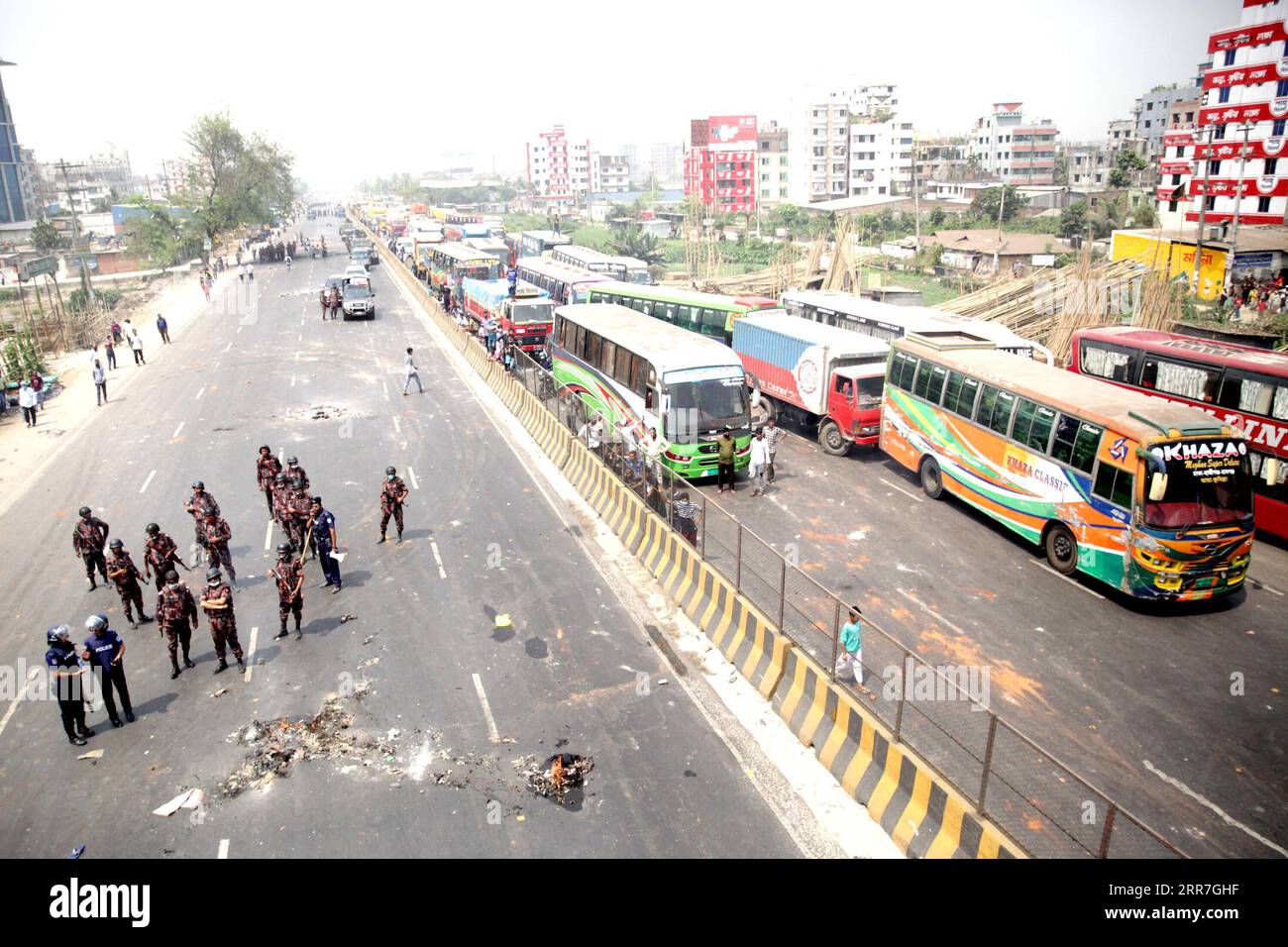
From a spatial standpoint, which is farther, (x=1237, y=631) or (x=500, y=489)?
(x=500, y=489)

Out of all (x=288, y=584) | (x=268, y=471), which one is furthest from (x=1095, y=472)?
(x=268, y=471)

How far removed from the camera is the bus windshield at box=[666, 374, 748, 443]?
19109mm

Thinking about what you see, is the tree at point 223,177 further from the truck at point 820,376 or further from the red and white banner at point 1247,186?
the red and white banner at point 1247,186

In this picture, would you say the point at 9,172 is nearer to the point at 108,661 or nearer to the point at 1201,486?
the point at 108,661

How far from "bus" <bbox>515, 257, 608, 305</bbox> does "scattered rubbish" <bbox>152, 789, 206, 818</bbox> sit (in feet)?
94.0

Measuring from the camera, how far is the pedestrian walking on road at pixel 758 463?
63.6ft

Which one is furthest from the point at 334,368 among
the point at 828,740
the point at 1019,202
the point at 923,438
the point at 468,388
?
the point at 1019,202

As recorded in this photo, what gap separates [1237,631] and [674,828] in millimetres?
10345

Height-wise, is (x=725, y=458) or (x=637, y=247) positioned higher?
(x=637, y=247)

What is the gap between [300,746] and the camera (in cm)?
1061

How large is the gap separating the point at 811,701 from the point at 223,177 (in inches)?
3667

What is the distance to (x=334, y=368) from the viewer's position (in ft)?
113

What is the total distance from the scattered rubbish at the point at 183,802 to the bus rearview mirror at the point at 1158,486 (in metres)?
14.3
